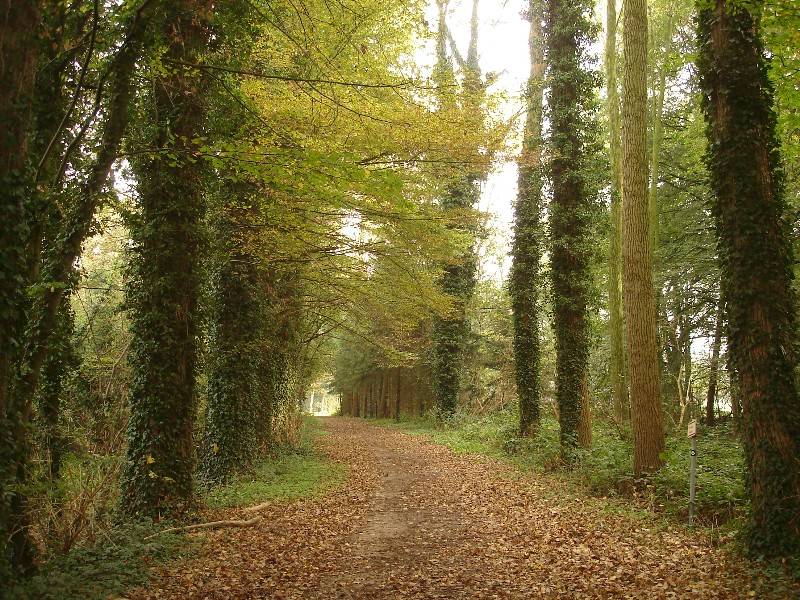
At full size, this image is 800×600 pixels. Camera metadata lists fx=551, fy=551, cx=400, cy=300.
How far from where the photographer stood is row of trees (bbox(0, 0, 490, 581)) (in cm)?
497

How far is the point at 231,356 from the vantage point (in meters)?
11.9

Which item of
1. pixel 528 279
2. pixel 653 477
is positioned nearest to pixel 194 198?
pixel 653 477

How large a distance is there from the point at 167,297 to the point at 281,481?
534cm

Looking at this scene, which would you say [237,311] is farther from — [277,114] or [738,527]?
[738,527]

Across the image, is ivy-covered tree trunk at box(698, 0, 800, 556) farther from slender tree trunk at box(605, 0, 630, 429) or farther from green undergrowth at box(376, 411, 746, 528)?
slender tree trunk at box(605, 0, 630, 429)

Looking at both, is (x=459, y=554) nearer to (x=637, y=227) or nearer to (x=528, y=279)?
(x=637, y=227)

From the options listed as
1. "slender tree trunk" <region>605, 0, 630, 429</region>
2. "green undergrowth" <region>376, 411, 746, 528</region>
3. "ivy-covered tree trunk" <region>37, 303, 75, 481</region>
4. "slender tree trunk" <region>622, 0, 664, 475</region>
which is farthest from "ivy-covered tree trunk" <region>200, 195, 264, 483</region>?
"slender tree trunk" <region>605, 0, 630, 429</region>

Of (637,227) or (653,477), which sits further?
(637,227)

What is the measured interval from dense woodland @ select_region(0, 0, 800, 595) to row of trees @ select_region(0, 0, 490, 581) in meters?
0.05

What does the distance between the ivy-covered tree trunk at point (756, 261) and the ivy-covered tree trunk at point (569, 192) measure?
6762 mm

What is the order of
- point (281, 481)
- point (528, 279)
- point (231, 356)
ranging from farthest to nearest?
point (528, 279), point (231, 356), point (281, 481)

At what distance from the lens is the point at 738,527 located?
6426 millimetres

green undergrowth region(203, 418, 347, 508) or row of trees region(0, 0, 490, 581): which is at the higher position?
row of trees region(0, 0, 490, 581)

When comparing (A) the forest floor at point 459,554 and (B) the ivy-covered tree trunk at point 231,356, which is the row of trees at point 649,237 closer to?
(A) the forest floor at point 459,554
